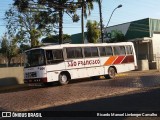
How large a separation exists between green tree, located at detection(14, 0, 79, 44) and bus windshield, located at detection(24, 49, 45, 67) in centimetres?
1039

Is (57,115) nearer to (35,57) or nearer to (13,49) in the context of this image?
(35,57)

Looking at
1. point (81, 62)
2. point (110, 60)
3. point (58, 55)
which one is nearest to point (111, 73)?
point (110, 60)

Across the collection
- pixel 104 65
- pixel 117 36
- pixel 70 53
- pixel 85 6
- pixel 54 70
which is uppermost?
pixel 85 6

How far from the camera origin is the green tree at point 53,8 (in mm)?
32094

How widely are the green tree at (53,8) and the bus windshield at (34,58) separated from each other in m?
10.4

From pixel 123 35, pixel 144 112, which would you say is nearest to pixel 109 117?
pixel 144 112

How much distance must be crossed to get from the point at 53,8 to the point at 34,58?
11.7 meters

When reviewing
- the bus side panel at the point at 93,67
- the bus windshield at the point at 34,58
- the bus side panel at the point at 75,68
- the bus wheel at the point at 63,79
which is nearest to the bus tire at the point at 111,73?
the bus side panel at the point at 93,67

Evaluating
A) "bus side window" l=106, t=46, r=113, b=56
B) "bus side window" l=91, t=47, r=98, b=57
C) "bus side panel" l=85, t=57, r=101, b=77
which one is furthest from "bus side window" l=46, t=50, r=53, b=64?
"bus side window" l=106, t=46, r=113, b=56

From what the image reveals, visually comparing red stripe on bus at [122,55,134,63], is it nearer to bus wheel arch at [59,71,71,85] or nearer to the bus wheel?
bus wheel arch at [59,71,71,85]

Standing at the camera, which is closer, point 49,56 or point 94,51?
point 49,56

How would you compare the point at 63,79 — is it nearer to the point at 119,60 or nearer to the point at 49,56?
the point at 49,56

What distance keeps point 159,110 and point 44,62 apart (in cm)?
1197

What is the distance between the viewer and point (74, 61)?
77.1 feet
